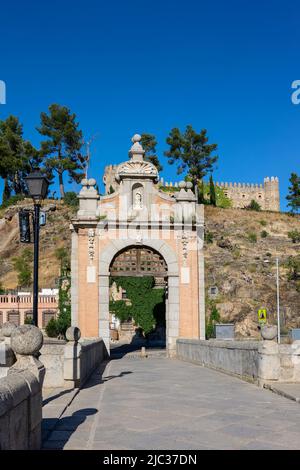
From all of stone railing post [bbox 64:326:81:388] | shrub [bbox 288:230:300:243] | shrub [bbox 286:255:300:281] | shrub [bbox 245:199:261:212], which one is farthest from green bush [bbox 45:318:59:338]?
shrub [bbox 245:199:261:212]

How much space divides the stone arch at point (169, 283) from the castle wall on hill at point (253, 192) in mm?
58230

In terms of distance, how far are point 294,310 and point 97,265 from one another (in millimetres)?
31414

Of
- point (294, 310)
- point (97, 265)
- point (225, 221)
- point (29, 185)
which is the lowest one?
point (294, 310)

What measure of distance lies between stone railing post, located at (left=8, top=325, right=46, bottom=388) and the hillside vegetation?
39.8 metres

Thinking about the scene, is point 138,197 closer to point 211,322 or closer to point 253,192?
point 211,322

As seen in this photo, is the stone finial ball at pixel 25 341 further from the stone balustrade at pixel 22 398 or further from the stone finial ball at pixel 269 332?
the stone finial ball at pixel 269 332

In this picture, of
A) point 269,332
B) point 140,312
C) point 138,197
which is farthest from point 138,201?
point 140,312

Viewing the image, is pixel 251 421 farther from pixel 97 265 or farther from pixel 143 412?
pixel 97 265

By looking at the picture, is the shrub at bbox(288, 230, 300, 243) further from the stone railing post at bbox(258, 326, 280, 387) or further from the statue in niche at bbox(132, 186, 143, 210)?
the stone railing post at bbox(258, 326, 280, 387)

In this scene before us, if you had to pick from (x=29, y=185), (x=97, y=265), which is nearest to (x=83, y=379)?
(x=29, y=185)

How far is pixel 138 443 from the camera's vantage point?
5539mm

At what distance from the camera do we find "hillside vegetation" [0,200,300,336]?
4688 centimetres

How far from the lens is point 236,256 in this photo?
55.0 metres

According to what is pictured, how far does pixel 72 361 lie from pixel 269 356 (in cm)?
387
